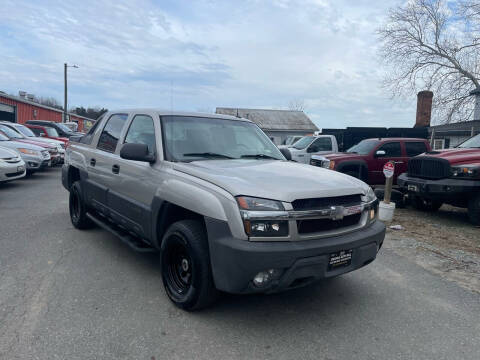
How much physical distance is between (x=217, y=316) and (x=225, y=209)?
105 cm

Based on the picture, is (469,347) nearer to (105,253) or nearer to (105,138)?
(105,253)

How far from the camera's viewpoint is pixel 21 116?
95.6 feet

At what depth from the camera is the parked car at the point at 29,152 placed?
1156cm

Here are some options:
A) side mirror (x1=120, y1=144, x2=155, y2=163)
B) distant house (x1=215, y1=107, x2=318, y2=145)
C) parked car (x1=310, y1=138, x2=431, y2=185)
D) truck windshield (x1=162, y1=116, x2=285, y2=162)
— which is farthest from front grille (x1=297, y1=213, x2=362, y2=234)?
distant house (x1=215, y1=107, x2=318, y2=145)

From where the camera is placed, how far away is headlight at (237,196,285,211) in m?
2.72

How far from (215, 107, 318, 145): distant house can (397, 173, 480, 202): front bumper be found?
35.5 metres

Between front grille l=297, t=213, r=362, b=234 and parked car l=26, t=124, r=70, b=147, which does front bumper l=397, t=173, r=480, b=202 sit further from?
parked car l=26, t=124, r=70, b=147

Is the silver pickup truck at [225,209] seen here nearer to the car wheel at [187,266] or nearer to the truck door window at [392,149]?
the car wheel at [187,266]

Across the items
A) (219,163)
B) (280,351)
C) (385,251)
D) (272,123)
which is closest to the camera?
(280,351)

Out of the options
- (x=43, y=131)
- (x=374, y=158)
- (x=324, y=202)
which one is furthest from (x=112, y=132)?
(x=43, y=131)

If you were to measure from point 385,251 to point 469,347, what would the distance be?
100 inches

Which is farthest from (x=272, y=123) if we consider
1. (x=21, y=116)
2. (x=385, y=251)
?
(x=385, y=251)

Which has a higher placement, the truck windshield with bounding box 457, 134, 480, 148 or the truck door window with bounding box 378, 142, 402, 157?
the truck windshield with bounding box 457, 134, 480, 148

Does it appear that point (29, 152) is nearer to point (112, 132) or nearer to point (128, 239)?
point (112, 132)
